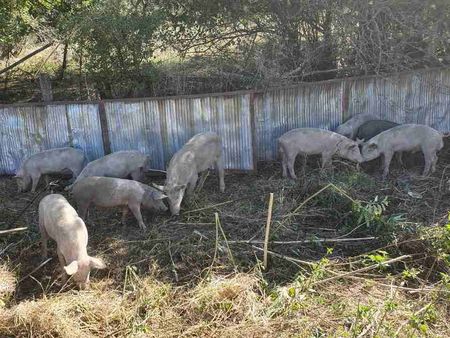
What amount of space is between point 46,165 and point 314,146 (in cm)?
495

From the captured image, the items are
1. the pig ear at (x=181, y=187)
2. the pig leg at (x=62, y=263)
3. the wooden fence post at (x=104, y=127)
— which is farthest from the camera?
the wooden fence post at (x=104, y=127)

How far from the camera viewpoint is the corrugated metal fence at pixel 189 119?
9.77m

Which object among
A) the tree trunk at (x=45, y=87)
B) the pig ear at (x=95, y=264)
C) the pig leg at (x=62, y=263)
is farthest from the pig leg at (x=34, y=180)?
the pig ear at (x=95, y=264)

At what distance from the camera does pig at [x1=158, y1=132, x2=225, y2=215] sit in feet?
27.0

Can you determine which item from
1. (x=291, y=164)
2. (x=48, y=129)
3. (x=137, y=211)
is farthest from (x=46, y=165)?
(x=291, y=164)

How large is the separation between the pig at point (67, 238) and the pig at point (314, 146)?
4.18 meters

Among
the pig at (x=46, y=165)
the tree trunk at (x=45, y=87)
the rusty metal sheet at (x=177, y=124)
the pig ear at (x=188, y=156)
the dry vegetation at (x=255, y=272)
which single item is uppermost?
the tree trunk at (x=45, y=87)

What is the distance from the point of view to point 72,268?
19.5 ft

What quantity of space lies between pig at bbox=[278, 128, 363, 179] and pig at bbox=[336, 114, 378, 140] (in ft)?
2.02

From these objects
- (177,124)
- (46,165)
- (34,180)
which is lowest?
(34,180)

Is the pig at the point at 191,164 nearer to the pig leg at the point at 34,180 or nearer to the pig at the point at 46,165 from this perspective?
the pig at the point at 46,165

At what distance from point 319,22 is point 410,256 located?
668 centimetres

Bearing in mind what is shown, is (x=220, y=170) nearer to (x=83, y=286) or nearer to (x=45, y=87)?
(x=83, y=286)

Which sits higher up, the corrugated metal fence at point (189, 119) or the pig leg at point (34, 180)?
the corrugated metal fence at point (189, 119)
